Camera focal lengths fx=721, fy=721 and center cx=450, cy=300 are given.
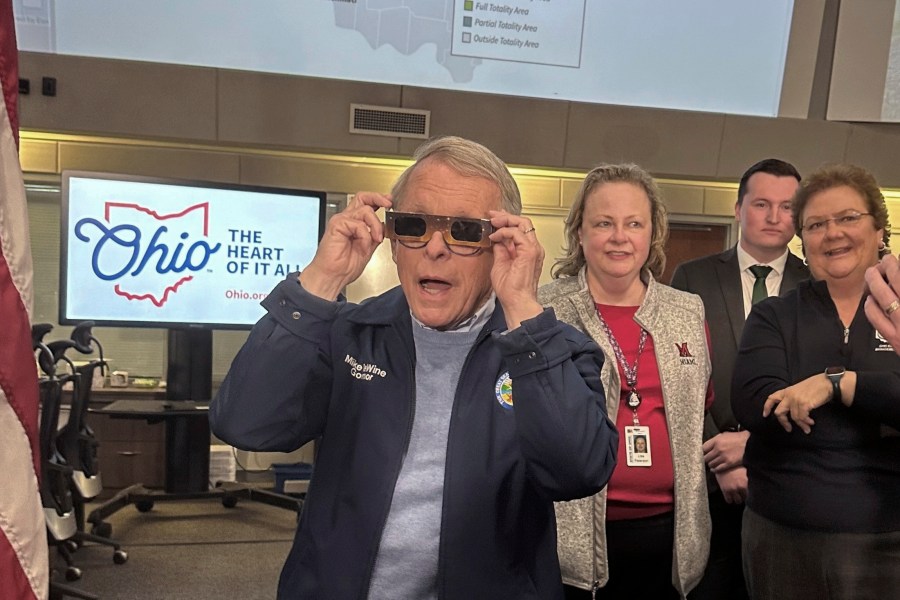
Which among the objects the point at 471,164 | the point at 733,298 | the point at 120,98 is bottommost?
the point at 733,298

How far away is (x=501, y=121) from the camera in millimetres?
4957

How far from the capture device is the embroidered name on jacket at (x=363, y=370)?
123 centimetres

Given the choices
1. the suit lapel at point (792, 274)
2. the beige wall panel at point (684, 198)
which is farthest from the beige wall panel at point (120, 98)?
the suit lapel at point (792, 274)

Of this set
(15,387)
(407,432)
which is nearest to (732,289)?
(407,432)

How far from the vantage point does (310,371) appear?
122cm

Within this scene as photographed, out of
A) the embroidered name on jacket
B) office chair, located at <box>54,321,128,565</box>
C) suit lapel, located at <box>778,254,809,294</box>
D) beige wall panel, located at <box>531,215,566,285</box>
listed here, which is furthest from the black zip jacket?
beige wall panel, located at <box>531,215,566,285</box>

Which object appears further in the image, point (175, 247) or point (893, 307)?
point (175, 247)

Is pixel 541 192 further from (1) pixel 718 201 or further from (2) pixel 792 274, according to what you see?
(2) pixel 792 274

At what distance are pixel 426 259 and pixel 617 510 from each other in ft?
2.85

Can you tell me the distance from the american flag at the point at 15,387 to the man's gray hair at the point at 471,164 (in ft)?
2.01

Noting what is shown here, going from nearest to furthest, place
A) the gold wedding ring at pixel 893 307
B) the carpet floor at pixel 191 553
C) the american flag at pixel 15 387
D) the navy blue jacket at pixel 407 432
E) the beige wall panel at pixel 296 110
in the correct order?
the american flag at pixel 15 387 < the navy blue jacket at pixel 407 432 < the gold wedding ring at pixel 893 307 < the carpet floor at pixel 191 553 < the beige wall panel at pixel 296 110

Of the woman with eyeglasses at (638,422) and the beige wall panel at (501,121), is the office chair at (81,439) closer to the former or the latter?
the beige wall panel at (501,121)

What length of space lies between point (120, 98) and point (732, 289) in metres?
3.86

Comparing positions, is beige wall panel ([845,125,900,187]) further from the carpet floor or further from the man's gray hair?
the man's gray hair
